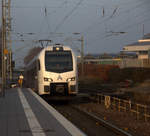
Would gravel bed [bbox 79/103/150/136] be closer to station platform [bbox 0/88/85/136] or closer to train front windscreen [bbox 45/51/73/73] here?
station platform [bbox 0/88/85/136]

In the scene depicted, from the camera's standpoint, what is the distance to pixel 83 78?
53438 mm

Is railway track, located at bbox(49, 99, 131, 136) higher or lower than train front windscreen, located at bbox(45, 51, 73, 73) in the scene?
lower

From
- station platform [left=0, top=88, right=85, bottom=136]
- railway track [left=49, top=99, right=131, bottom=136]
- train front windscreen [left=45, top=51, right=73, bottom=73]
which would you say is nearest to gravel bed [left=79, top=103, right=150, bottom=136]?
railway track [left=49, top=99, right=131, bottom=136]

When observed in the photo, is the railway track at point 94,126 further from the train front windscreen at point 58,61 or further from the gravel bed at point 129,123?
the train front windscreen at point 58,61

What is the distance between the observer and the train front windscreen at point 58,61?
62.6 feet

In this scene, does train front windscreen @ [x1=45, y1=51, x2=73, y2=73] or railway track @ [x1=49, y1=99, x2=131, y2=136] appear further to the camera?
train front windscreen @ [x1=45, y1=51, x2=73, y2=73]

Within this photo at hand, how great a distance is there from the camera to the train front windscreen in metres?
19.1

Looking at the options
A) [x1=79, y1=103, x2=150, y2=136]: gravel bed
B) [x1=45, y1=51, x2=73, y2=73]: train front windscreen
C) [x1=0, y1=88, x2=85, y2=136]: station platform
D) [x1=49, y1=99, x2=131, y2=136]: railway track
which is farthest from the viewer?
[x1=45, y1=51, x2=73, y2=73]: train front windscreen

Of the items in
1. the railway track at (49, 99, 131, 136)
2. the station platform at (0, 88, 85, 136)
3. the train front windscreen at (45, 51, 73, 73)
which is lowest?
the railway track at (49, 99, 131, 136)

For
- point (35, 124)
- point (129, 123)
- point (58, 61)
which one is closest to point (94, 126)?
point (129, 123)

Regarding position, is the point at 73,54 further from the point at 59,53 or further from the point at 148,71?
the point at 148,71

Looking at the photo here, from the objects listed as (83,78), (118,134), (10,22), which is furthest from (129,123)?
(83,78)

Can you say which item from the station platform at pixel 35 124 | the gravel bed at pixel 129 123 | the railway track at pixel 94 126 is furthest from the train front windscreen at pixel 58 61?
the station platform at pixel 35 124

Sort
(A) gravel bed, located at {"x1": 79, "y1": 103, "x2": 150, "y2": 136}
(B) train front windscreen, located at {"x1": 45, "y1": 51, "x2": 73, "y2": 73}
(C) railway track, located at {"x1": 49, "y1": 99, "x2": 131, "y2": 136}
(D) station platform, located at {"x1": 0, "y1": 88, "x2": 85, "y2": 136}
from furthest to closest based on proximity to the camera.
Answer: (B) train front windscreen, located at {"x1": 45, "y1": 51, "x2": 73, "y2": 73}, (A) gravel bed, located at {"x1": 79, "y1": 103, "x2": 150, "y2": 136}, (C) railway track, located at {"x1": 49, "y1": 99, "x2": 131, "y2": 136}, (D) station platform, located at {"x1": 0, "y1": 88, "x2": 85, "y2": 136}
